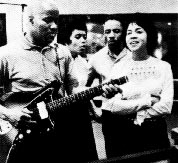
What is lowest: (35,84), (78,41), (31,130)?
(31,130)

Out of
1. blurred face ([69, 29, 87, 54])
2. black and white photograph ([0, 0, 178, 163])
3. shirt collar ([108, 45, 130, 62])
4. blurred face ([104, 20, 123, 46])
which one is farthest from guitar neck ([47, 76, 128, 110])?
blurred face ([69, 29, 87, 54])

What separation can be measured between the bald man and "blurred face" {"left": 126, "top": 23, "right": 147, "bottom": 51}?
392 mm

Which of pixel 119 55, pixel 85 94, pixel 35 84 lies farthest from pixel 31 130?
pixel 119 55

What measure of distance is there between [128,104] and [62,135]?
0.45 m

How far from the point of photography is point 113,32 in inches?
92.9

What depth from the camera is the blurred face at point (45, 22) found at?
5.53 feet

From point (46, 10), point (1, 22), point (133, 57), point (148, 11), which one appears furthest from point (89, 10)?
point (46, 10)

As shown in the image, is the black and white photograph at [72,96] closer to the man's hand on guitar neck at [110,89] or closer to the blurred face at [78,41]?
the man's hand on guitar neck at [110,89]

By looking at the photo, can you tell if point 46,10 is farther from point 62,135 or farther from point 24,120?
point 62,135

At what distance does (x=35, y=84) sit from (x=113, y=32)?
0.88 metres

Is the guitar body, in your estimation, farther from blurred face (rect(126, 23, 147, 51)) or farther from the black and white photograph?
blurred face (rect(126, 23, 147, 51))

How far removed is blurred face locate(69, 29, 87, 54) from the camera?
8.59ft

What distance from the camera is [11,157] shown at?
5.34 ft

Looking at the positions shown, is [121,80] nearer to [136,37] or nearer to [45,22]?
[136,37]
